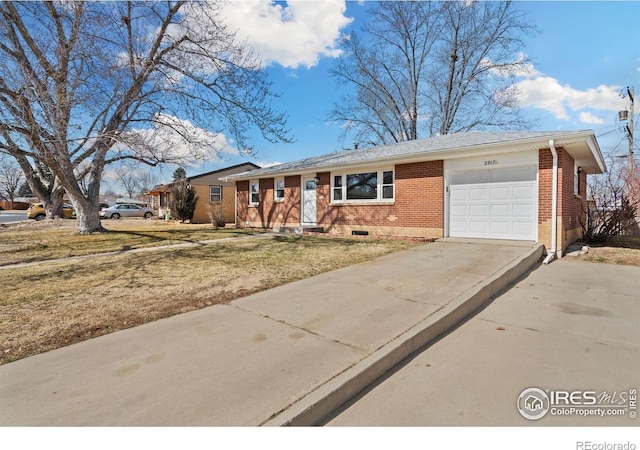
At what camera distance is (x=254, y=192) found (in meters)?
17.9

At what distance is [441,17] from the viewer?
25.2 metres

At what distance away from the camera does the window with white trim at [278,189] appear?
1609cm

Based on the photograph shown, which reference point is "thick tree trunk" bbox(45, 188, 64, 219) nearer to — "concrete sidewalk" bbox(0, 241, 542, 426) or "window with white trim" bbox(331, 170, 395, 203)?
"window with white trim" bbox(331, 170, 395, 203)

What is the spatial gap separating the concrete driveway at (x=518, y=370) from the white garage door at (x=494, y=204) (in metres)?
4.43

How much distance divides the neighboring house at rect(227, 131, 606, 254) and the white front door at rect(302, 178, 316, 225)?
4cm

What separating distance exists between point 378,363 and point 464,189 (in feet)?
28.5

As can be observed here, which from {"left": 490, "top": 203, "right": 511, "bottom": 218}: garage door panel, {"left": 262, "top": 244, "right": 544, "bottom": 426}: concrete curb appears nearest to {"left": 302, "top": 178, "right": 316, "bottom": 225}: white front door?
{"left": 490, "top": 203, "right": 511, "bottom": 218}: garage door panel

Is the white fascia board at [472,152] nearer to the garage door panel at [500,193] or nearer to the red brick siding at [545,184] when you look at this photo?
the red brick siding at [545,184]

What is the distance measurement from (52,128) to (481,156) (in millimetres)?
12749

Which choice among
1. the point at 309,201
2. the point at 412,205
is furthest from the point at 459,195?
the point at 309,201

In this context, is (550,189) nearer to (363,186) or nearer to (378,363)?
(363,186)

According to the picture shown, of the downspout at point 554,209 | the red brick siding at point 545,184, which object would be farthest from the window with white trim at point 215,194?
the downspout at point 554,209

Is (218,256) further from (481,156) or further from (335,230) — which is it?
(481,156)

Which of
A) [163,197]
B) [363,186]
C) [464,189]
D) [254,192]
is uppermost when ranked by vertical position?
[163,197]
